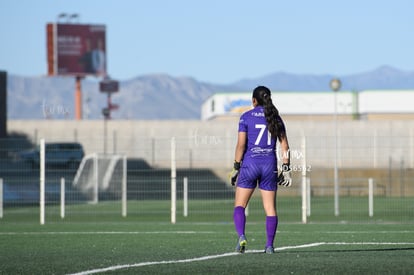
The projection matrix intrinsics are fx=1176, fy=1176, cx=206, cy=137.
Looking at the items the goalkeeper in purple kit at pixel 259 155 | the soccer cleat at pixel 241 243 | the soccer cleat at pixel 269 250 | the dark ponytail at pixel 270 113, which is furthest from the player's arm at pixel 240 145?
the soccer cleat at pixel 269 250

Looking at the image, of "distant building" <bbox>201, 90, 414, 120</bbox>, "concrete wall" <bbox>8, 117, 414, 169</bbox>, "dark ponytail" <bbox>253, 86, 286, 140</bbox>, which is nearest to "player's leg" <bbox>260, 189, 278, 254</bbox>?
"dark ponytail" <bbox>253, 86, 286, 140</bbox>

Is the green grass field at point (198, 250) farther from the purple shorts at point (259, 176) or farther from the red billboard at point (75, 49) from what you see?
the red billboard at point (75, 49)

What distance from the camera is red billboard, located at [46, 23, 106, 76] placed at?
121500 mm

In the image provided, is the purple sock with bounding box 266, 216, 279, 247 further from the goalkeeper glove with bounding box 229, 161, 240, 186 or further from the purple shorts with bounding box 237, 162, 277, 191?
the goalkeeper glove with bounding box 229, 161, 240, 186

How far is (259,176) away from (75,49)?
110 metres

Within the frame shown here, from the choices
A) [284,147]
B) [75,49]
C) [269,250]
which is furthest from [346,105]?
[269,250]

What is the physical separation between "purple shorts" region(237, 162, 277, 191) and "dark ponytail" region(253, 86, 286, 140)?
393mm

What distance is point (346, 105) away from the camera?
4496 inches

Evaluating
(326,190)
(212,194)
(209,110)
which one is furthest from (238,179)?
(209,110)

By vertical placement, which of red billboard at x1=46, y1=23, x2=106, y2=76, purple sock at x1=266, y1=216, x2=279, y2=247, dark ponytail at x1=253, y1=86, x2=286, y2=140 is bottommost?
purple sock at x1=266, y1=216, x2=279, y2=247

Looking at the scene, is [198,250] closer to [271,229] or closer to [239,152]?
[271,229]

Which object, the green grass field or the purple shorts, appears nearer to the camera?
the green grass field

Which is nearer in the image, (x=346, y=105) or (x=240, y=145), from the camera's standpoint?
(x=240, y=145)

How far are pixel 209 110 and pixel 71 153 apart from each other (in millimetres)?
95278
